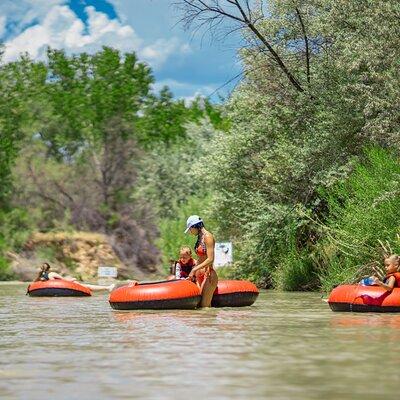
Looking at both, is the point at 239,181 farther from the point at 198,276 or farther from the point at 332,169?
the point at 198,276

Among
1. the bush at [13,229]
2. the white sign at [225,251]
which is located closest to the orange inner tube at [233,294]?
the white sign at [225,251]

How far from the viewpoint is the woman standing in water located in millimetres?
18844

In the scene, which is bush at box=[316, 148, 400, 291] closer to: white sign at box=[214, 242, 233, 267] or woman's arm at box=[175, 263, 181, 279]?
woman's arm at box=[175, 263, 181, 279]

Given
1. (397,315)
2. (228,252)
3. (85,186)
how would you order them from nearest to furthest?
(397,315) → (228,252) → (85,186)

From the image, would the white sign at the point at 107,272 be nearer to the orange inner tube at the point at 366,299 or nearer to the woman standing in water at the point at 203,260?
the woman standing in water at the point at 203,260

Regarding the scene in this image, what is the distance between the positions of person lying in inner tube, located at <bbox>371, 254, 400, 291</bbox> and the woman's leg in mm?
3212

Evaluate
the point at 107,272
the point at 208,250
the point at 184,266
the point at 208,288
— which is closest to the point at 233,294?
the point at 208,288

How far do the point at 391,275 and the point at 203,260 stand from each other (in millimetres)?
3526

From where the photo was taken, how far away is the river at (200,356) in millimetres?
8617

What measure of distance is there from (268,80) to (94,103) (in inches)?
1497

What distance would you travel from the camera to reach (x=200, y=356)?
436 inches

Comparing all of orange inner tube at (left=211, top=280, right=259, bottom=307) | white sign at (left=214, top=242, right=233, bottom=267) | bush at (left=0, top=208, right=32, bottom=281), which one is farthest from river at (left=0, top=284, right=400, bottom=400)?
bush at (left=0, top=208, right=32, bottom=281)

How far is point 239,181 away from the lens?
3244 cm

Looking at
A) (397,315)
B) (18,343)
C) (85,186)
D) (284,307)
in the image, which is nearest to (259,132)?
(284,307)
